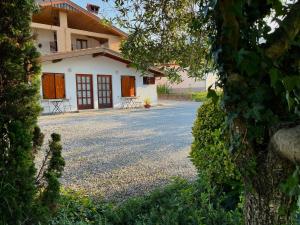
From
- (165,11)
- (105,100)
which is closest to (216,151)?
(165,11)

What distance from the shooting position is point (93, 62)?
20.0 m

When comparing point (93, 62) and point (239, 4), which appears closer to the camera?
point (239, 4)

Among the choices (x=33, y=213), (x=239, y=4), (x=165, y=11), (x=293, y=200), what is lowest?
(x=33, y=213)

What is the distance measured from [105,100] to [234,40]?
19992 mm

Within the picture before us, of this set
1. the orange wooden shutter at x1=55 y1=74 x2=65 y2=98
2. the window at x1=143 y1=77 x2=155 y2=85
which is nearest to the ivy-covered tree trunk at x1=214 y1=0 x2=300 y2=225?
the orange wooden shutter at x1=55 y1=74 x2=65 y2=98

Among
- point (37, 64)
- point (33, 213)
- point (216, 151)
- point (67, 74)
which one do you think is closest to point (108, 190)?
point (216, 151)

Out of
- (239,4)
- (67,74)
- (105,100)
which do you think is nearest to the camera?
(239,4)

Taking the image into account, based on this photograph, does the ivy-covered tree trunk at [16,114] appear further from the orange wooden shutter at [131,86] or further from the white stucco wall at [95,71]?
the orange wooden shutter at [131,86]

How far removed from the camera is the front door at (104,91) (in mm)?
20672

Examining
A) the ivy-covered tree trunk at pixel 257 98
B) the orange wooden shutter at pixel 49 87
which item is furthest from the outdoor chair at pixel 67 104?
the ivy-covered tree trunk at pixel 257 98

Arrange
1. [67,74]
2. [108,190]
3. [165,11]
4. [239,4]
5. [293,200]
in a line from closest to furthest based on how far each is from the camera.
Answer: [239,4]
[293,200]
[165,11]
[108,190]
[67,74]

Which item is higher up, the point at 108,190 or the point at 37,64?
the point at 37,64

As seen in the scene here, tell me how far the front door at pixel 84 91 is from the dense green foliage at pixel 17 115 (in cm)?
1703

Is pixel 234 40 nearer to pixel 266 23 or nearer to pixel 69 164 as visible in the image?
pixel 266 23
